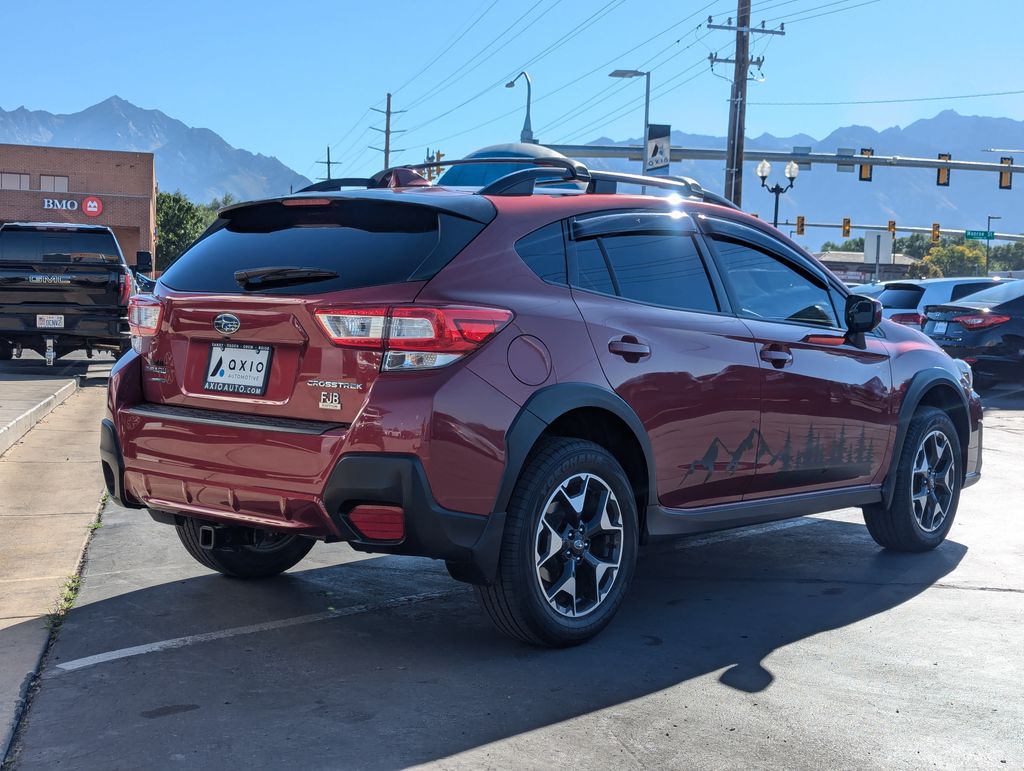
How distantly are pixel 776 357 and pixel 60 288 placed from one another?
40.0 ft

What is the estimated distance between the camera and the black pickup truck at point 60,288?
1514 centimetres

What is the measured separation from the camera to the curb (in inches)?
357

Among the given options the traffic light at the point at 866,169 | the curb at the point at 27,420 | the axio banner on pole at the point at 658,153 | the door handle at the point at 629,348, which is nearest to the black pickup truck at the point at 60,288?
the curb at the point at 27,420

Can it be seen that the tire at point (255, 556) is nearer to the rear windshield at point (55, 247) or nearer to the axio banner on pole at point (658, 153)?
the rear windshield at point (55, 247)

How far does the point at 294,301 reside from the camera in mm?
4234

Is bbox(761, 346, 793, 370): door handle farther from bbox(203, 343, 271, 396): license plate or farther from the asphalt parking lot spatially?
bbox(203, 343, 271, 396): license plate

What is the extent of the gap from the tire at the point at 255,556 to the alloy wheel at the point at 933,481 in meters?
3.28

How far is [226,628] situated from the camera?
4750 millimetres

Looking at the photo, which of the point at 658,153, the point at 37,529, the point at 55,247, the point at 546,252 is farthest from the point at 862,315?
the point at 658,153

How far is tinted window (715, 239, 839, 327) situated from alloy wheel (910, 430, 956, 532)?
1028 millimetres

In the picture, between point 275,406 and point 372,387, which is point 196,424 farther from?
point 372,387

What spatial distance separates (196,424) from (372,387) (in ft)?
2.64

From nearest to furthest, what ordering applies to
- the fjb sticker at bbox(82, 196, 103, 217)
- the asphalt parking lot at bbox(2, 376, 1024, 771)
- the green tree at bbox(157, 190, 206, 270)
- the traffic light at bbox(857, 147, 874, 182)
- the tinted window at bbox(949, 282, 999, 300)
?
the asphalt parking lot at bbox(2, 376, 1024, 771)
the tinted window at bbox(949, 282, 999, 300)
the traffic light at bbox(857, 147, 874, 182)
the fjb sticker at bbox(82, 196, 103, 217)
the green tree at bbox(157, 190, 206, 270)

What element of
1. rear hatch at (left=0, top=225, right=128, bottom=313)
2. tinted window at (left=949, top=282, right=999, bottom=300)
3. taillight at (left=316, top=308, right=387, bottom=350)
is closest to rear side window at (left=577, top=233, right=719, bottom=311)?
taillight at (left=316, top=308, right=387, bottom=350)
